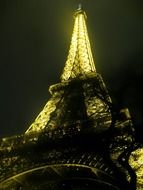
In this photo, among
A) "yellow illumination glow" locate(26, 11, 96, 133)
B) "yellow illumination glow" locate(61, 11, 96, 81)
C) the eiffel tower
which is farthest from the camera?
"yellow illumination glow" locate(61, 11, 96, 81)

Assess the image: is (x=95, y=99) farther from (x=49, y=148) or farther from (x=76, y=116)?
(x=49, y=148)

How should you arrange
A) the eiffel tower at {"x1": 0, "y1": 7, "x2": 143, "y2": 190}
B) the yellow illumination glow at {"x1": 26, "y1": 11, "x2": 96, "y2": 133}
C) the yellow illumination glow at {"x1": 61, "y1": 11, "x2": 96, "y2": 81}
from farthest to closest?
the yellow illumination glow at {"x1": 61, "y1": 11, "x2": 96, "y2": 81} → the yellow illumination glow at {"x1": 26, "y1": 11, "x2": 96, "y2": 133} → the eiffel tower at {"x1": 0, "y1": 7, "x2": 143, "y2": 190}

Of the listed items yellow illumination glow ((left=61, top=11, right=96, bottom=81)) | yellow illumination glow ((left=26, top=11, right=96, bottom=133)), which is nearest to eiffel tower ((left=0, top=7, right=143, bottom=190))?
yellow illumination glow ((left=26, top=11, right=96, bottom=133))

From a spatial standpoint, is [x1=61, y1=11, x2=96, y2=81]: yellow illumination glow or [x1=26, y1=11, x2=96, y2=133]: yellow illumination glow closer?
[x1=26, y1=11, x2=96, y2=133]: yellow illumination glow

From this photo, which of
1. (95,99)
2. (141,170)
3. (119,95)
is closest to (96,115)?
(95,99)

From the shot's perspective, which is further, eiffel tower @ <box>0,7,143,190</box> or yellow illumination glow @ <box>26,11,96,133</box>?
yellow illumination glow @ <box>26,11,96,133</box>

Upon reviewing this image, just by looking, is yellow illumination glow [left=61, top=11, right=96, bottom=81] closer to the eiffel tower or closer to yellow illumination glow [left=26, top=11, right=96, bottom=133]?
yellow illumination glow [left=26, top=11, right=96, bottom=133]

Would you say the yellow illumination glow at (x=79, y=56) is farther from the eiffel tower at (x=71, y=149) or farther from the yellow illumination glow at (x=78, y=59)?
the eiffel tower at (x=71, y=149)

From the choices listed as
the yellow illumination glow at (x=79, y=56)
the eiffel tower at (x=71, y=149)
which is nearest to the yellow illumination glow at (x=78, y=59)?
the yellow illumination glow at (x=79, y=56)

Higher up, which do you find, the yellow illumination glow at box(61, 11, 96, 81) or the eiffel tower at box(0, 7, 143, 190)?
the yellow illumination glow at box(61, 11, 96, 81)
